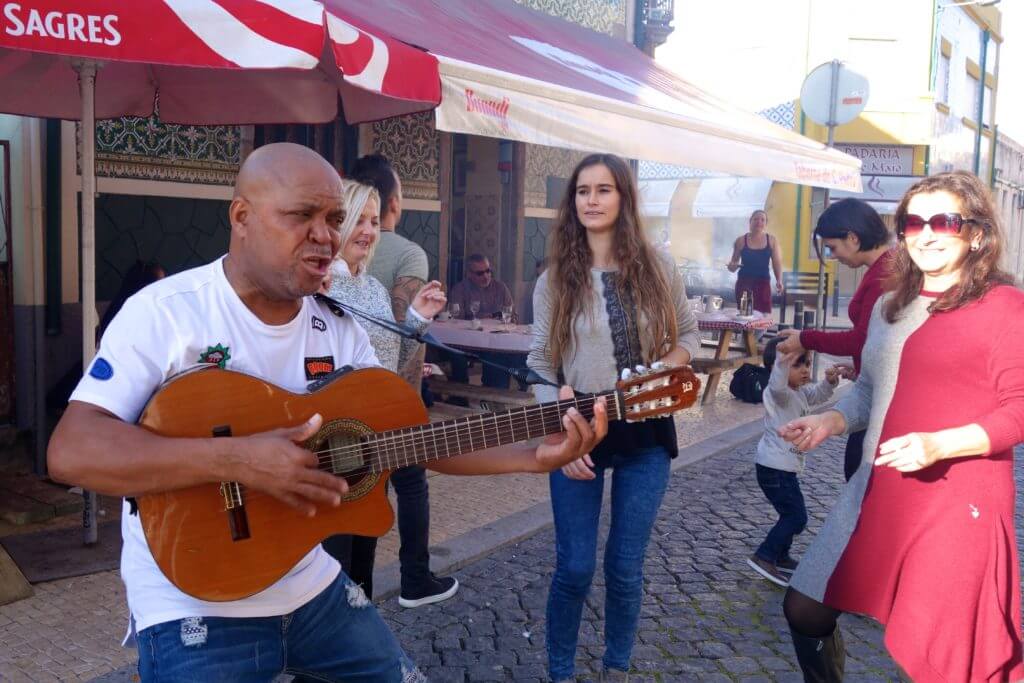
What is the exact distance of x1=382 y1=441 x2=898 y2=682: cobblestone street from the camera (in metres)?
3.65

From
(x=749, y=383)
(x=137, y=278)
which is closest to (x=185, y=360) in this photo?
Answer: (x=137, y=278)

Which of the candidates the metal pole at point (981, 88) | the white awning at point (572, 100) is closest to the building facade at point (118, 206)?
the white awning at point (572, 100)

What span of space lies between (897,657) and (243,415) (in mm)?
1846

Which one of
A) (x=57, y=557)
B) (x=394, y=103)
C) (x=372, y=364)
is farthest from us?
(x=394, y=103)

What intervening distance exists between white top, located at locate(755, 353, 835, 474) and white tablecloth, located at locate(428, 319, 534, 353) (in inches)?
102

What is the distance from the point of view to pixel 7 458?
5.84 meters

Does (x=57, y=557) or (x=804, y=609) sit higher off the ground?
(x=804, y=609)

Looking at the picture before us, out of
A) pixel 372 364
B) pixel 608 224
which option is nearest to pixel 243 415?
pixel 372 364

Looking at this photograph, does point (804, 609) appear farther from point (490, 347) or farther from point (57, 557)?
point (490, 347)

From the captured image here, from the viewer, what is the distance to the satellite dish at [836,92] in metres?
8.70

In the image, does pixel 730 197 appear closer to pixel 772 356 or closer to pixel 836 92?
pixel 836 92

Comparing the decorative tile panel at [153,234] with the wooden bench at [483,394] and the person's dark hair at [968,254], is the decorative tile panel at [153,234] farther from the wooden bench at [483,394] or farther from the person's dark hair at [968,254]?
the person's dark hair at [968,254]

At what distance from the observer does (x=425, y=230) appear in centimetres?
962

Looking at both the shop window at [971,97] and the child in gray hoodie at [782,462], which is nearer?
the child in gray hoodie at [782,462]
